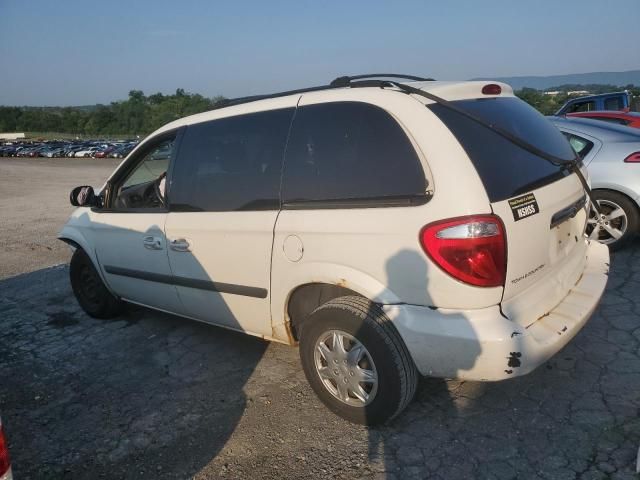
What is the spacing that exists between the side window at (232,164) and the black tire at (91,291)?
154 centimetres

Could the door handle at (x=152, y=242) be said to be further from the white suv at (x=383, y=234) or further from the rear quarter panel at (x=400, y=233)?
the rear quarter panel at (x=400, y=233)

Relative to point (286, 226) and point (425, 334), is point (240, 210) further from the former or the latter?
point (425, 334)

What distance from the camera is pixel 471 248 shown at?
217 centimetres

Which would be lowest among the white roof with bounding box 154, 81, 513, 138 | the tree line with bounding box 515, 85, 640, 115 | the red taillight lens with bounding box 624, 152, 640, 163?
the red taillight lens with bounding box 624, 152, 640, 163

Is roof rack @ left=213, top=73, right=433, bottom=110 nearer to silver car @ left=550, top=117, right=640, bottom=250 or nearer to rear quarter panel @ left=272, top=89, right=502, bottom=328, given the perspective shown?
rear quarter panel @ left=272, top=89, right=502, bottom=328

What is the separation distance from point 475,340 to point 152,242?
2341mm

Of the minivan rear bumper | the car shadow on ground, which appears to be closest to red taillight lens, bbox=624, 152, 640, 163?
the minivan rear bumper

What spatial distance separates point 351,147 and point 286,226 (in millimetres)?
554

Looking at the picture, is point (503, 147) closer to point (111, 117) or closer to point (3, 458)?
point (3, 458)

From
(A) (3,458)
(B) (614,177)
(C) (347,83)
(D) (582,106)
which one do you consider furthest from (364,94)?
(D) (582,106)

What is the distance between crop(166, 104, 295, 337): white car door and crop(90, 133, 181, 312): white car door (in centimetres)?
16

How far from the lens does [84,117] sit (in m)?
112

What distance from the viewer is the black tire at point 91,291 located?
4.41 m

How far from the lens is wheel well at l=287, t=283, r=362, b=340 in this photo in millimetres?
2734
